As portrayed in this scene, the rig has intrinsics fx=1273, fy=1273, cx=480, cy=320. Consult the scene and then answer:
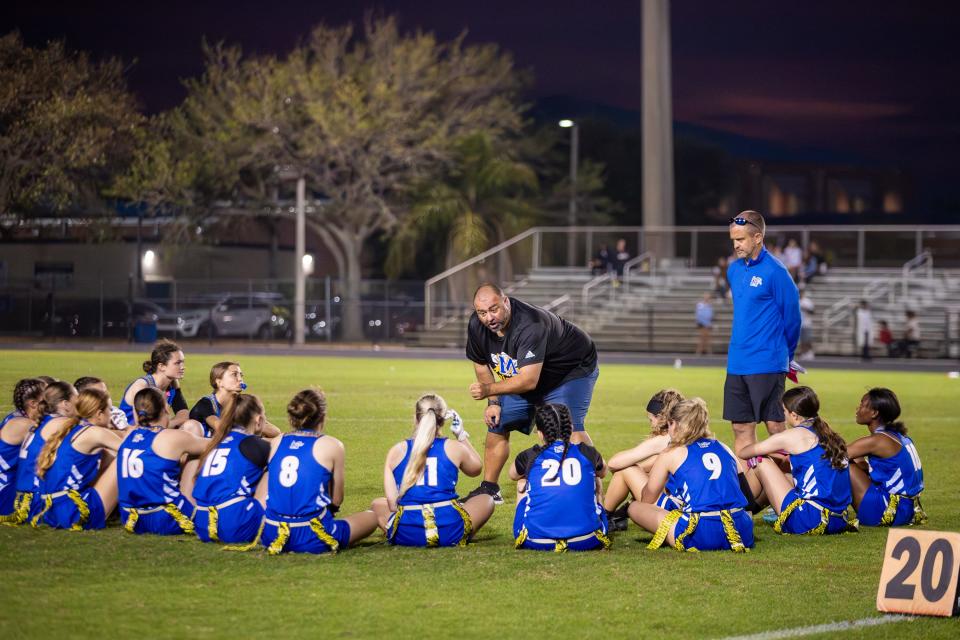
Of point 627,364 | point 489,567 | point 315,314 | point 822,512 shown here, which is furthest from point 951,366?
point 489,567

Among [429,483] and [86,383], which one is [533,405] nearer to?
[429,483]

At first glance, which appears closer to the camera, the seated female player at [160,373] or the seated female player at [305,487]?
the seated female player at [305,487]

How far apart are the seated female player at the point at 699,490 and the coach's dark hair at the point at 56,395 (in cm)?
410

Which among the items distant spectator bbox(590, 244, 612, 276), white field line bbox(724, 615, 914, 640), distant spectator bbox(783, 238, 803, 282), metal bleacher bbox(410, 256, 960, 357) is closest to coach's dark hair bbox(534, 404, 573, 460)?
white field line bbox(724, 615, 914, 640)

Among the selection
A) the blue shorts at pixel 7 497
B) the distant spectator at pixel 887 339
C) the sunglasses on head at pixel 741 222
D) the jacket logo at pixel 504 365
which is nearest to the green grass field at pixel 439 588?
the blue shorts at pixel 7 497

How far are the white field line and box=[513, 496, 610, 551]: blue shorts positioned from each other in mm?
1982

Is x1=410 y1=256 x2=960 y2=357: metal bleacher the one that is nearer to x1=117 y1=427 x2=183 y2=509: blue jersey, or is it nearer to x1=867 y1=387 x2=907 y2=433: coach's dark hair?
x1=867 y1=387 x2=907 y2=433: coach's dark hair

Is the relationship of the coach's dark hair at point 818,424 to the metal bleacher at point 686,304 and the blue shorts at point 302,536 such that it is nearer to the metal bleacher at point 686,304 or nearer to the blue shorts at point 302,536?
the blue shorts at point 302,536

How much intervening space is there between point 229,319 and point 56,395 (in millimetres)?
36314

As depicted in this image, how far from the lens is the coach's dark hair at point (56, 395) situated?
8.83 metres

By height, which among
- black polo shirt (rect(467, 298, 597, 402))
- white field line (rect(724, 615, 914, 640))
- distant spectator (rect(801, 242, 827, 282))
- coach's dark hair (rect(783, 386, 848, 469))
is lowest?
white field line (rect(724, 615, 914, 640))

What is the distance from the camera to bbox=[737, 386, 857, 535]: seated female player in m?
8.70

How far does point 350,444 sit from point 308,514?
6.09m

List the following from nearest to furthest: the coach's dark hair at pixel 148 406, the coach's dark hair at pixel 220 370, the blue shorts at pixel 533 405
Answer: the coach's dark hair at pixel 148 406, the blue shorts at pixel 533 405, the coach's dark hair at pixel 220 370
